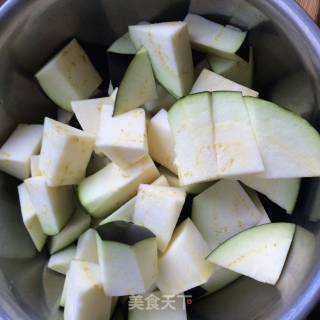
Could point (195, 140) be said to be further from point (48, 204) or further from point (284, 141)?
point (48, 204)

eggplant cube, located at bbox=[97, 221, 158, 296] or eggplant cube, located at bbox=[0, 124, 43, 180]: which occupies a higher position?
eggplant cube, located at bbox=[0, 124, 43, 180]

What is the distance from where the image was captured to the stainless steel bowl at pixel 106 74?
87cm

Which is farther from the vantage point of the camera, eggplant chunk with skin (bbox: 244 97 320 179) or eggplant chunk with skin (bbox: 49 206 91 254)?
eggplant chunk with skin (bbox: 49 206 91 254)

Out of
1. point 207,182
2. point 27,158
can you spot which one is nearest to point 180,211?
point 207,182

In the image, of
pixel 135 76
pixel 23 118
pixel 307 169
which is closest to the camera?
pixel 307 169

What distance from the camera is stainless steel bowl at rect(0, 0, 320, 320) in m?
0.87

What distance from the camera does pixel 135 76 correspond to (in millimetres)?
964

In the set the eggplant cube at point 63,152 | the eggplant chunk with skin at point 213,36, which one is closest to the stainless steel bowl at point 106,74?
the eggplant chunk with skin at point 213,36

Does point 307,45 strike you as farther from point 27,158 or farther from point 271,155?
point 27,158

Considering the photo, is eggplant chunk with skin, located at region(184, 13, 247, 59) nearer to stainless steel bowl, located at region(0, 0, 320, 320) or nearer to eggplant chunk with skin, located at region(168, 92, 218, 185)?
stainless steel bowl, located at region(0, 0, 320, 320)

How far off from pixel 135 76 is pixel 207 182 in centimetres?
23

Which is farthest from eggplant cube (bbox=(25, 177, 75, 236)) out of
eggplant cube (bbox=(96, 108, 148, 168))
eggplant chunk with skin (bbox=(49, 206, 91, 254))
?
eggplant cube (bbox=(96, 108, 148, 168))

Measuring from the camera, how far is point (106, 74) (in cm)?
110

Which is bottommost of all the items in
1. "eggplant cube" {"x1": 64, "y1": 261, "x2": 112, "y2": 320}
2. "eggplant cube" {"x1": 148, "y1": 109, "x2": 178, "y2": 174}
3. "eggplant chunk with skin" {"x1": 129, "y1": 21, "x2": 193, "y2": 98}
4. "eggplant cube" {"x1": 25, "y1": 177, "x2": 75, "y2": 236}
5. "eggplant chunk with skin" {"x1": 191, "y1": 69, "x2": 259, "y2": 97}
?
"eggplant cube" {"x1": 64, "y1": 261, "x2": 112, "y2": 320}
